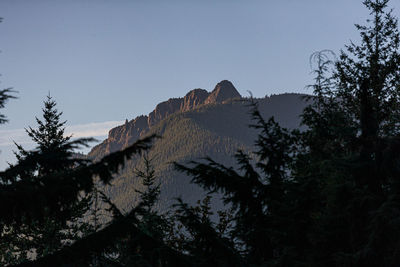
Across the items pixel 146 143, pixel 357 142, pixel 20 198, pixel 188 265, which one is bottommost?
pixel 188 265

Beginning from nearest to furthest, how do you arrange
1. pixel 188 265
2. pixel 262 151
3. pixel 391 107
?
pixel 188 265, pixel 262 151, pixel 391 107

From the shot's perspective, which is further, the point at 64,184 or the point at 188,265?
the point at 188,265

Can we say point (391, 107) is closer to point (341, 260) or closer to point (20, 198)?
point (341, 260)

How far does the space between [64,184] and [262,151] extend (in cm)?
500

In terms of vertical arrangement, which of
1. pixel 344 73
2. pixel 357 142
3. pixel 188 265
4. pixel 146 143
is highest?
pixel 344 73

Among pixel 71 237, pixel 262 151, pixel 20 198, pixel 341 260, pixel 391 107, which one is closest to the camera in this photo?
pixel 20 198

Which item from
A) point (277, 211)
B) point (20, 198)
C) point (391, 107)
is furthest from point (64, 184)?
A: point (391, 107)

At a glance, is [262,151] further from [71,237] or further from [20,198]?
[71,237]

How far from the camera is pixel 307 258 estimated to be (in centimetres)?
841

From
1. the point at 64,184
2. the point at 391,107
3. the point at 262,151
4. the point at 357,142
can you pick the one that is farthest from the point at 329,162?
the point at 391,107

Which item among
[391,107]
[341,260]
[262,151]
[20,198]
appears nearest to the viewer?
[20,198]

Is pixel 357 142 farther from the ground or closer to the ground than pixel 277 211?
farther from the ground

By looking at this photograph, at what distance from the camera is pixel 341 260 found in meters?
8.00

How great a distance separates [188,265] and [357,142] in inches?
150
